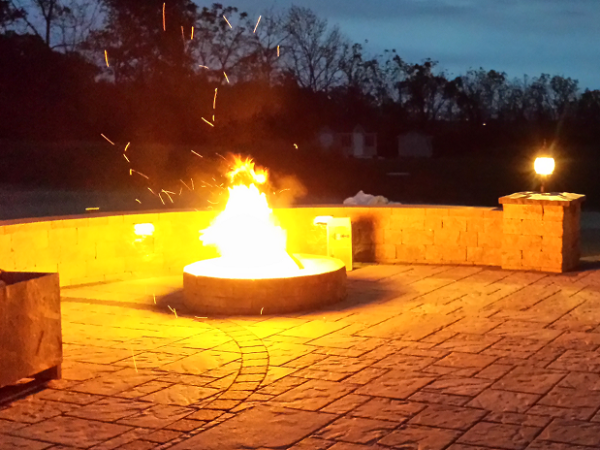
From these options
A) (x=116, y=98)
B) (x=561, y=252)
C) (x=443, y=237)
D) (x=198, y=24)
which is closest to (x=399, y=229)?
(x=443, y=237)

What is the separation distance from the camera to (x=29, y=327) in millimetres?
5141

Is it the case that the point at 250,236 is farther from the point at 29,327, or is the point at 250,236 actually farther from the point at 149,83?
the point at 149,83

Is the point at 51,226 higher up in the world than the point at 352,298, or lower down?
higher up

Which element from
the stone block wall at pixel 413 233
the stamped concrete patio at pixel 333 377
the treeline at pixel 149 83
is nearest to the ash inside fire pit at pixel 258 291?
the stamped concrete patio at pixel 333 377

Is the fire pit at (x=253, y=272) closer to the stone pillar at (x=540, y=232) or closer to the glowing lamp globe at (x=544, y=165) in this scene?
the stone pillar at (x=540, y=232)

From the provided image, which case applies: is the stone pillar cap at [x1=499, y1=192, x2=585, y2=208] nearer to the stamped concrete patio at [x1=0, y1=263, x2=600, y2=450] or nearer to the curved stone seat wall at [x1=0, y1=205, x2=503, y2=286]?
the curved stone seat wall at [x1=0, y1=205, x2=503, y2=286]

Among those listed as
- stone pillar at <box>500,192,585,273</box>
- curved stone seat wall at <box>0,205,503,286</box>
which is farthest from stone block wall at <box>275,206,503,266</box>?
stone pillar at <box>500,192,585,273</box>

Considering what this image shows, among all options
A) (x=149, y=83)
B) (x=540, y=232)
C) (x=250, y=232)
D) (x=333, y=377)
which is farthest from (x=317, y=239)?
(x=149, y=83)

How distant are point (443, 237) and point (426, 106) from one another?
48.6 meters

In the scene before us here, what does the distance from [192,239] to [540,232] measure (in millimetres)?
4704

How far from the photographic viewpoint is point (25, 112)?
35.3 metres

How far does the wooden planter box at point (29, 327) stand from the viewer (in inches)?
195

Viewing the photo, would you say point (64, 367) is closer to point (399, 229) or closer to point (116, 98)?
point (399, 229)

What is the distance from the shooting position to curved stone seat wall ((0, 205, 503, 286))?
353 inches
